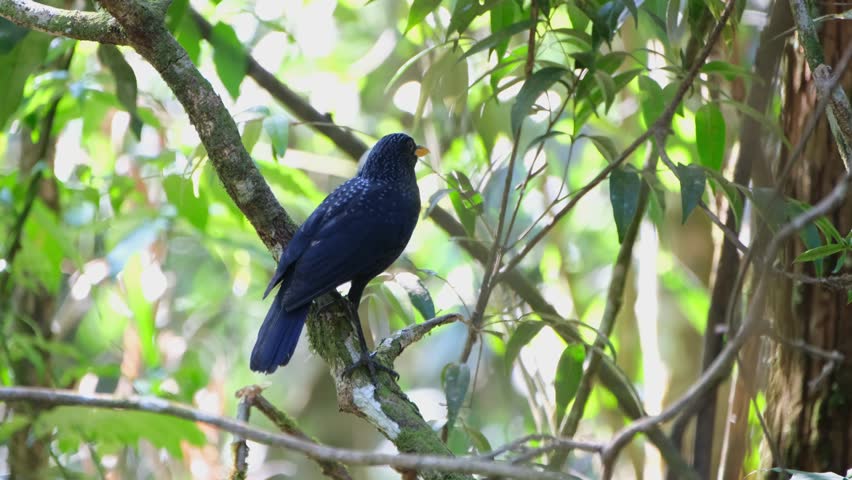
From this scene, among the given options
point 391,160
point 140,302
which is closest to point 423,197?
point 391,160

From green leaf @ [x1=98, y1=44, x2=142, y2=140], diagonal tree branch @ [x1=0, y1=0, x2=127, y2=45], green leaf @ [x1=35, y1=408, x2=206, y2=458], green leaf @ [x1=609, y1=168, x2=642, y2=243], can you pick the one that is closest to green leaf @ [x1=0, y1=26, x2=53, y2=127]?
green leaf @ [x1=98, y1=44, x2=142, y2=140]

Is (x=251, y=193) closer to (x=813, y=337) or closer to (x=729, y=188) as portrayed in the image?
(x=729, y=188)

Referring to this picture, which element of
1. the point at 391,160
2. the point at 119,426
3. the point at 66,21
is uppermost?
the point at 66,21

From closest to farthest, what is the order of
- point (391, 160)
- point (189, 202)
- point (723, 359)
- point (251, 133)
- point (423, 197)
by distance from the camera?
point (723, 359), point (251, 133), point (189, 202), point (391, 160), point (423, 197)

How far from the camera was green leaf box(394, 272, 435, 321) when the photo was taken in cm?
291

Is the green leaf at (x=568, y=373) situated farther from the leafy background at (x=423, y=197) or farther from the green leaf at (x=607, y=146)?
the green leaf at (x=607, y=146)

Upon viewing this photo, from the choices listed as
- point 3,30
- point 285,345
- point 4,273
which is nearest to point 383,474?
point 4,273

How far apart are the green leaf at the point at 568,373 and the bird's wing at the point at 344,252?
0.77m

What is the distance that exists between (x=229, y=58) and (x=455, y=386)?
4.67 ft

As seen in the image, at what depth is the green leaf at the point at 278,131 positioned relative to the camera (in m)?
3.12

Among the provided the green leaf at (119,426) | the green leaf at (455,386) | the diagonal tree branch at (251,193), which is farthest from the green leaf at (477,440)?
the green leaf at (119,426)

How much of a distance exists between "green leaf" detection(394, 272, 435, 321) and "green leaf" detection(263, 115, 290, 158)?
0.60 m

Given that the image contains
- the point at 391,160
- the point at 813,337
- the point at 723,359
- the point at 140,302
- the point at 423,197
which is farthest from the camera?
the point at 423,197

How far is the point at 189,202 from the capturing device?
344 cm
